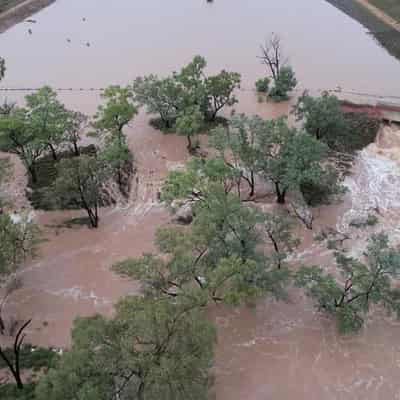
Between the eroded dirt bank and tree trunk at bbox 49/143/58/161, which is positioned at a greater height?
tree trunk at bbox 49/143/58/161

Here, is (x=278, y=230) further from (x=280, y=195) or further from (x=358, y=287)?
(x=280, y=195)

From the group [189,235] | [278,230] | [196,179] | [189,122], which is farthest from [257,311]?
[189,122]

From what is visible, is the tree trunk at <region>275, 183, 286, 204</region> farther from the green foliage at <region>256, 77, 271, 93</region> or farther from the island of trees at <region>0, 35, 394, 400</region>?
the green foliage at <region>256, 77, 271, 93</region>

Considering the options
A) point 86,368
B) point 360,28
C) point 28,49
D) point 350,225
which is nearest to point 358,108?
point 350,225

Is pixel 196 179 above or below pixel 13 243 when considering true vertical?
above

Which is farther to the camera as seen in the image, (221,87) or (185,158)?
(221,87)

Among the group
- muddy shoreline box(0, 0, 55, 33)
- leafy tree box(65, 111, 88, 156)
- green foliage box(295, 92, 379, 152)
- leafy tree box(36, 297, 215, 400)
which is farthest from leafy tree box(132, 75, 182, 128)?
muddy shoreline box(0, 0, 55, 33)

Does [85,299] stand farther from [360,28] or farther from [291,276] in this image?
[360,28]
